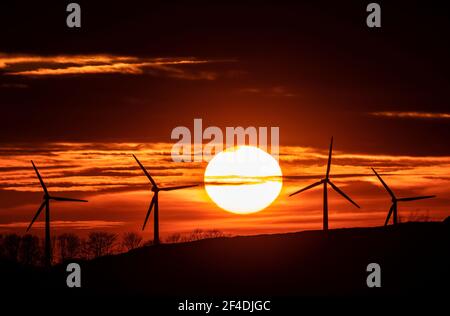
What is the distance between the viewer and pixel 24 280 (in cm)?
16838

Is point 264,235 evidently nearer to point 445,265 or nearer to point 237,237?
point 237,237

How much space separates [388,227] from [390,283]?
33.5 m

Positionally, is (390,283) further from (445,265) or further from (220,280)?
(220,280)

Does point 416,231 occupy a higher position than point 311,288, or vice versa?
point 416,231

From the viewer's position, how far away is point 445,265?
15438 cm

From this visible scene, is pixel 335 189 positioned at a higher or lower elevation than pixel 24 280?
higher

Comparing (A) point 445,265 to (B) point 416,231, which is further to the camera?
(B) point 416,231
